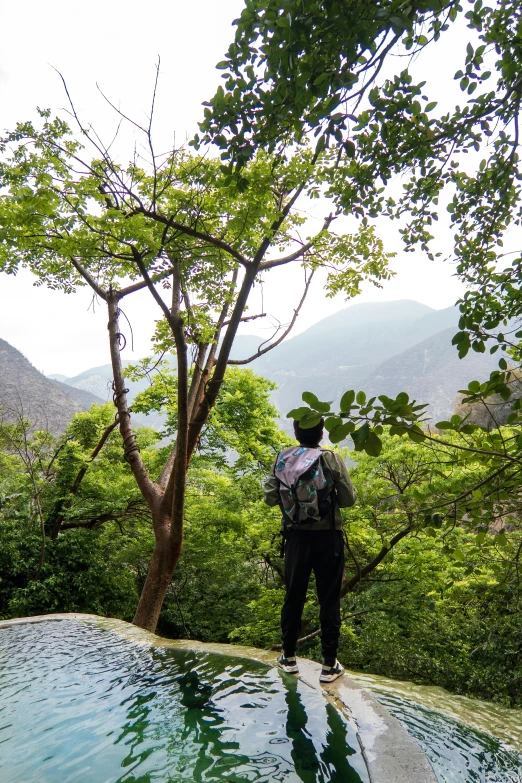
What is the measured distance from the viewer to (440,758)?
261 cm

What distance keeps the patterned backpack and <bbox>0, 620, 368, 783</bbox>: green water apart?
112 cm

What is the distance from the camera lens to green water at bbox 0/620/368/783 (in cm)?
221

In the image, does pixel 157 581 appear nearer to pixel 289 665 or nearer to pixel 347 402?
pixel 289 665

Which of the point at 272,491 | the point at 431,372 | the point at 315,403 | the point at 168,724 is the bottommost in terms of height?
the point at 168,724

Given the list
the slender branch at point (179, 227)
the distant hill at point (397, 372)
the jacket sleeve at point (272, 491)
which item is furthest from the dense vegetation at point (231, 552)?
the distant hill at point (397, 372)

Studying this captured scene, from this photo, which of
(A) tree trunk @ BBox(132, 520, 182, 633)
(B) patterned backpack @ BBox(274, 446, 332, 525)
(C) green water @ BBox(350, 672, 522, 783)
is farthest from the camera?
(A) tree trunk @ BBox(132, 520, 182, 633)

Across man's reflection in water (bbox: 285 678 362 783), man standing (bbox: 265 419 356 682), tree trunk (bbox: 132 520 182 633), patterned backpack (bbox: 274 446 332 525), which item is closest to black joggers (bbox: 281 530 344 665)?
man standing (bbox: 265 419 356 682)

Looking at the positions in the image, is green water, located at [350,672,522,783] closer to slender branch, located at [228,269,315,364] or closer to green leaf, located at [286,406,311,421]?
green leaf, located at [286,406,311,421]

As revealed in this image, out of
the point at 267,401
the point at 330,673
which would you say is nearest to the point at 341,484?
the point at 330,673

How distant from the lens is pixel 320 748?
2398 millimetres

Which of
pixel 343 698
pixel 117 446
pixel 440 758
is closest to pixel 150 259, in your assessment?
pixel 343 698

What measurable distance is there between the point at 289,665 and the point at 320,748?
111cm

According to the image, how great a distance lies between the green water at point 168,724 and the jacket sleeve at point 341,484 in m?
1.23

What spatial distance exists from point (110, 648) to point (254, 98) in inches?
186
